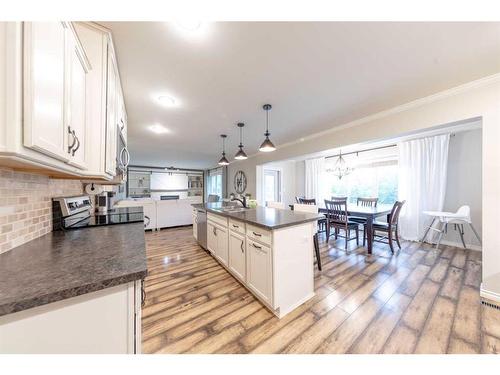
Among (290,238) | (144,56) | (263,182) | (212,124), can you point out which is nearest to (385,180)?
(263,182)

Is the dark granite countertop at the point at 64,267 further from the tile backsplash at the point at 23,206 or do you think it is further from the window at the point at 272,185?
the window at the point at 272,185

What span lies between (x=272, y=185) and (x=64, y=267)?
5.77 m

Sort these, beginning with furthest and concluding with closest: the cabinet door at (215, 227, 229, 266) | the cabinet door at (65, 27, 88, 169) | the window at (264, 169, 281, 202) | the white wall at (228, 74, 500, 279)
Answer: the window at (264, 169, 281, 202) → the cabinet door at (215, 227, 229, 266) → the white wall at (228, 74, 500, 279) → the cabinet door at (65, 27, 88, 169)

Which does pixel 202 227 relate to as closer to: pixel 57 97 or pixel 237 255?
pixel 237 255

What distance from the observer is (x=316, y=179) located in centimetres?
556

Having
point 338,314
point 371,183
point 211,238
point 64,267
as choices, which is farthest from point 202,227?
point 371,183

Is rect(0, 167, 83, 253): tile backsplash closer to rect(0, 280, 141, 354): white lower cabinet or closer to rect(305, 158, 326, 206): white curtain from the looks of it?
rect(0, 280, 141, 354): white lower cabinet

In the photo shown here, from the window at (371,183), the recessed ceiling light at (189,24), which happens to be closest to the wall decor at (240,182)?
the window at (371,183)

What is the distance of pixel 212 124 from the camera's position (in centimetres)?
313

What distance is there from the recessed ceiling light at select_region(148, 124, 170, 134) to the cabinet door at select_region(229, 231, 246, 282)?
2.43 metres

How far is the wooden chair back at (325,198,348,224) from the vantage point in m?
3.26

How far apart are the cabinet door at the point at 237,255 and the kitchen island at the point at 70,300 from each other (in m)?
1.27

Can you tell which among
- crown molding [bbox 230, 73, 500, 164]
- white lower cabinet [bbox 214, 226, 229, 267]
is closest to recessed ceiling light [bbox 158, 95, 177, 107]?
white lower cabinet [bbox 214, 226, 229, 267]

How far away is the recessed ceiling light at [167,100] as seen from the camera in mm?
2213
